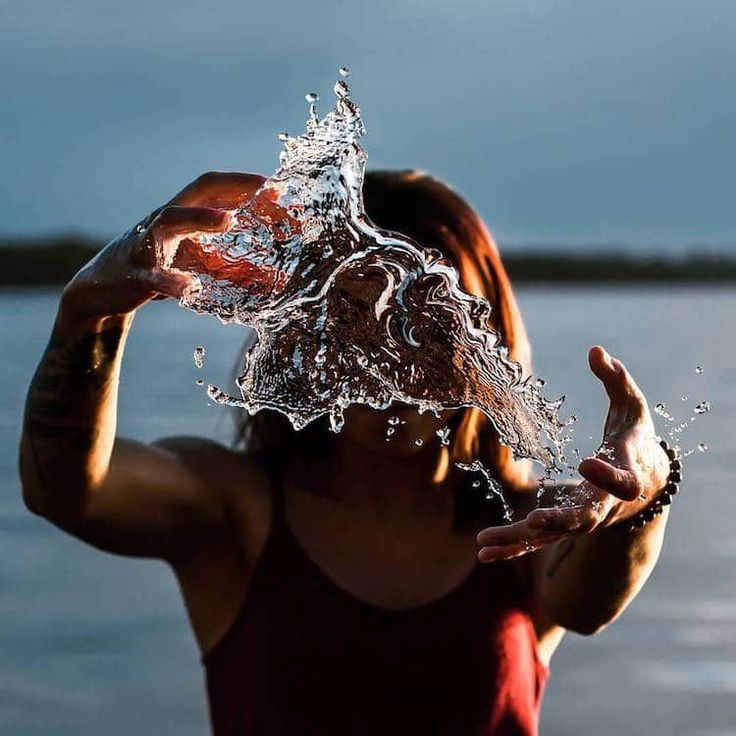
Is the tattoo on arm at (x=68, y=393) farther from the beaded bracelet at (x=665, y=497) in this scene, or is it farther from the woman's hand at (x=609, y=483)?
the beaded bracelet at (x=665, y=497)

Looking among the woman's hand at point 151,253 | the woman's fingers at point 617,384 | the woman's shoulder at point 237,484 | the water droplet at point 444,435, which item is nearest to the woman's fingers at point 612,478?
the woman's fingers at point 617,384

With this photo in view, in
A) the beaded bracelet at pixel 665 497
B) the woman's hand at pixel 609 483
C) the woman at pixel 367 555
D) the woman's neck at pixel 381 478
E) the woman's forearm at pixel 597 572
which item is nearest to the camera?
the woman's hand at pixel 609 483

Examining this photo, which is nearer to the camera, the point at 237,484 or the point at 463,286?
the point at 463,286

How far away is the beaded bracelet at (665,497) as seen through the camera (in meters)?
2.56

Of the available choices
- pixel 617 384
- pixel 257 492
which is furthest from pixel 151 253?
pixel 257 492

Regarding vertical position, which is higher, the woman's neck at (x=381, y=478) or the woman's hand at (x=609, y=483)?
the woman's hand at (x=609, y=483)

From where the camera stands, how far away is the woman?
278cm

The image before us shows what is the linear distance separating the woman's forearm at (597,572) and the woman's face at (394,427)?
300mm

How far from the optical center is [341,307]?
249 cm

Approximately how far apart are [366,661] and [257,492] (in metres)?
0.37

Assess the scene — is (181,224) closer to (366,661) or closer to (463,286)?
(463,286)

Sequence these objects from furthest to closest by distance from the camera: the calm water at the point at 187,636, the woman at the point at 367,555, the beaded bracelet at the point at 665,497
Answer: the calm water at the point at 187,636 < the woman at the point at 367,555 < the beaded bracelet at the point at 665,497

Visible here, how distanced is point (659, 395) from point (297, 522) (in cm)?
1182

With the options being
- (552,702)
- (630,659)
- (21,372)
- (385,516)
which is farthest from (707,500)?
(21,372)
